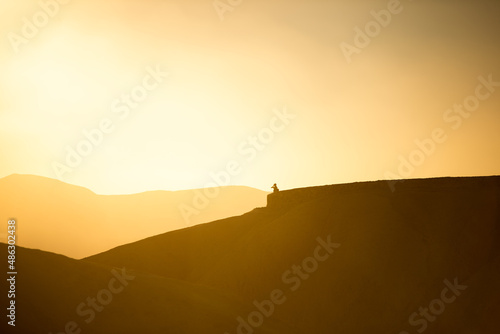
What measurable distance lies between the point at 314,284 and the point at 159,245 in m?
26.7

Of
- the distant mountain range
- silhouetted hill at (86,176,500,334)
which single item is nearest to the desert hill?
the distant mountain range

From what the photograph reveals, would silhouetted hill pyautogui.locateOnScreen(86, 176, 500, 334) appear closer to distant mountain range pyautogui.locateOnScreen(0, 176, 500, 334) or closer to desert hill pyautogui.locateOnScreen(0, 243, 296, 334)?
distant mountain range pyautogui.locateOnScreen(0, 176, 500, 334)

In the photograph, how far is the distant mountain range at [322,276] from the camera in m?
22.4

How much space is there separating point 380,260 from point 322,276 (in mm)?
5592

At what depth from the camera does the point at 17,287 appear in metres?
20.6

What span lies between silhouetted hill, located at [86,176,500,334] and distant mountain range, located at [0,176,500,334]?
0.10 meters

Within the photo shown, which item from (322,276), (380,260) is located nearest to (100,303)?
(322,276)

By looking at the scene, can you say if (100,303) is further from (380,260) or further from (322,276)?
(380,260)

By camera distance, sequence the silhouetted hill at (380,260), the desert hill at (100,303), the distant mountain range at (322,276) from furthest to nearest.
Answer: the silhouetted hill at (380,260) → the distant mountain range at (322,276) → the desert hill at (100,303)

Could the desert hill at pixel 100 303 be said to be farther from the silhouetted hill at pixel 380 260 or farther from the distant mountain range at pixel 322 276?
the silhouetted hill at pixel 380 260

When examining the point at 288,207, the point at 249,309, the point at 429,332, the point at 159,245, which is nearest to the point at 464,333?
the point at 429,332

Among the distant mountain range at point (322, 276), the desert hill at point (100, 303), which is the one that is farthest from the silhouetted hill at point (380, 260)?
the desert hill at point (100, 303)

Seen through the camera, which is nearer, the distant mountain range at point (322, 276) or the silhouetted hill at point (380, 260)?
the distant mountain range at point (322, 276)

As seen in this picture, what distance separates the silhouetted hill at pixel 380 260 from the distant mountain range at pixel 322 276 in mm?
99
